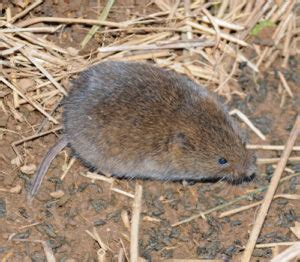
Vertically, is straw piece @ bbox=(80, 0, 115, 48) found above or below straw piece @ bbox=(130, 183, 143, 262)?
above

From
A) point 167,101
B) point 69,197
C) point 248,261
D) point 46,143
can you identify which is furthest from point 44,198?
point 248,261

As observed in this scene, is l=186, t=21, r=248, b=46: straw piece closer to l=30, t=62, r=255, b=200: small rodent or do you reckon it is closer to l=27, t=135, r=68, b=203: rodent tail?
l=30, t=62, r=255, b=200: small rodent

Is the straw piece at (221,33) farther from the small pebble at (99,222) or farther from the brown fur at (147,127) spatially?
the small pebble at (99,222)

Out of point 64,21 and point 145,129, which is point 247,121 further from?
point 64,21

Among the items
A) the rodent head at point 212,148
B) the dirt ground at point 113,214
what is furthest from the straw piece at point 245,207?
the rodent head at point 212,148

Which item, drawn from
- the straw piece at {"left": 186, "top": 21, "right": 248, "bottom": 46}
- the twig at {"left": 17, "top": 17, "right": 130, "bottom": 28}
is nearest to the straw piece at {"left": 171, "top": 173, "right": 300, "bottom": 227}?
the straw piece at {"left": 186, "top": 21, "right": 248, "bottom": 46}

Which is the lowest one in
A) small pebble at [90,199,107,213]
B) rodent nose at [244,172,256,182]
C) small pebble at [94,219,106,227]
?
small pebble at [94,219,106,227]

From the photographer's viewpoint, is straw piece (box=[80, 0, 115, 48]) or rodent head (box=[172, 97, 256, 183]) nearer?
rodent head (box=[172, 97, 256, 183])

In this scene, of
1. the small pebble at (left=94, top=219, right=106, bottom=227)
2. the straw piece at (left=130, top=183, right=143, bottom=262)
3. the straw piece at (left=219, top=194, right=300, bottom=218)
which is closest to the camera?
the straw piece at (left=130, top=183, right=143, bottom=262)
